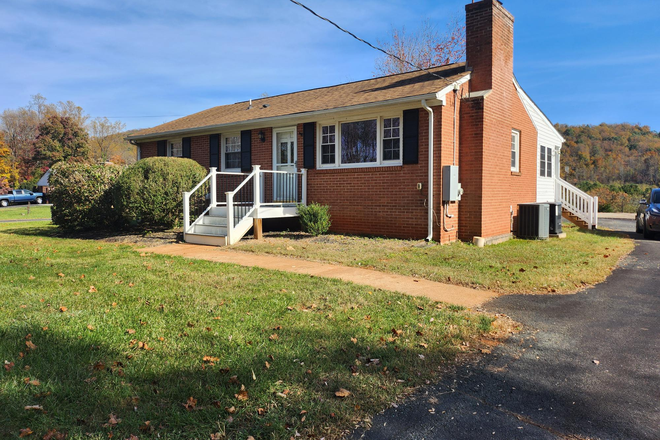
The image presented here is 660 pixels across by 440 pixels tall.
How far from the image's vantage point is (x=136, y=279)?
6.28 m

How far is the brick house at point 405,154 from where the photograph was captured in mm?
10672

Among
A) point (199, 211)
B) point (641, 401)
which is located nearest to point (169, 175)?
point (199, 211)

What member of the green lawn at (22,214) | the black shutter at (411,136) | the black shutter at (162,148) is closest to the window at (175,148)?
the black shutter at (162,148)

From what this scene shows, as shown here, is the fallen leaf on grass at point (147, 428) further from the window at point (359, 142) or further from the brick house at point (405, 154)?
the window at point (359, 142)

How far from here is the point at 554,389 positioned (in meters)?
3.25

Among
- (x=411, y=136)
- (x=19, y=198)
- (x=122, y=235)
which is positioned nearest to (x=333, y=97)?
(x=411, y=136)

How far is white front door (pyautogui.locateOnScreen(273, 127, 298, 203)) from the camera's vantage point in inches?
508

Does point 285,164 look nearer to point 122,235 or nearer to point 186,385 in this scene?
point 122,235

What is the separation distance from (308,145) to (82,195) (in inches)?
258

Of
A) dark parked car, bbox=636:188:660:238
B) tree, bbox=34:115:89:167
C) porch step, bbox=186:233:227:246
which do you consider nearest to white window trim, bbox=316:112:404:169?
porch step, bbox=186:233:227:246

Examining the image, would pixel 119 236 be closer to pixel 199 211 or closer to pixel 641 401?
pixel 199 211

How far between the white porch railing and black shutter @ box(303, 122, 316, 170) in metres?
9.33

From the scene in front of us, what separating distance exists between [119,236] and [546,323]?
1045 centimetres

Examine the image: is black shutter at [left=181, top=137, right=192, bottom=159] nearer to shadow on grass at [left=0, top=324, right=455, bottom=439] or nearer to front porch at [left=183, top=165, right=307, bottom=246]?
front porch at [left=183, top=165, right=307, bottom=246]
